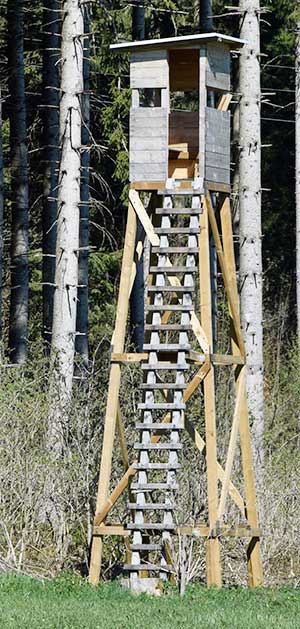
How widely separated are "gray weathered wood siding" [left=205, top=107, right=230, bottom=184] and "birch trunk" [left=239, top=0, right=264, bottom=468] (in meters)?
2.60

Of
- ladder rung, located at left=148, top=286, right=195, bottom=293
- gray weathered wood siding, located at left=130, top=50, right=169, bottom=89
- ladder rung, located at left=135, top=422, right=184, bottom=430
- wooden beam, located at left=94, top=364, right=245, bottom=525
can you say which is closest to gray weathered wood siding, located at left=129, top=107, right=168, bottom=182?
gray weathered wood siding, located at left=130, top=50, right=169, bottom=89

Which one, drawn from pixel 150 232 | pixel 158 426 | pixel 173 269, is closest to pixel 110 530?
pixel 158 426

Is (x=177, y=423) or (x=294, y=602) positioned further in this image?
(x=177, y=423)

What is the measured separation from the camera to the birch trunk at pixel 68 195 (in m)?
18.0

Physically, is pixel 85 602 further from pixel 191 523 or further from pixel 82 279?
pixel 82 279

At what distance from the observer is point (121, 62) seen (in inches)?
1073

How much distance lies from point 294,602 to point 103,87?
68.8 feet

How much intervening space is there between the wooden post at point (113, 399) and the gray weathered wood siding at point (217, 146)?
37.0 inches

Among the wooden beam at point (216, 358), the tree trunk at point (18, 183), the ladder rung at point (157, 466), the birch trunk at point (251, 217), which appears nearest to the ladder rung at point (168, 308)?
the wooden beam at point (216, 358)

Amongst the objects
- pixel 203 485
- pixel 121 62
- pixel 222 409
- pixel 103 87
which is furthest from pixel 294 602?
pixel 103 87

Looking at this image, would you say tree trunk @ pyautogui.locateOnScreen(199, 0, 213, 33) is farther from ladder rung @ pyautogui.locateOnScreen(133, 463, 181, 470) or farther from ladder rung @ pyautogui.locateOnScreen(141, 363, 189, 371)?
ladder rung @ pyautogui.locateOnScreen(133, 463, 181, 470)

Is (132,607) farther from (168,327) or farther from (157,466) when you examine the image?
(168,327)

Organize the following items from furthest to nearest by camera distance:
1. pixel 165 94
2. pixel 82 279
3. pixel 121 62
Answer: pixel 121 62 → pixel 82 279 → pixel 165 94

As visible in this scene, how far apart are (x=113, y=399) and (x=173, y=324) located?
38.7 inches
